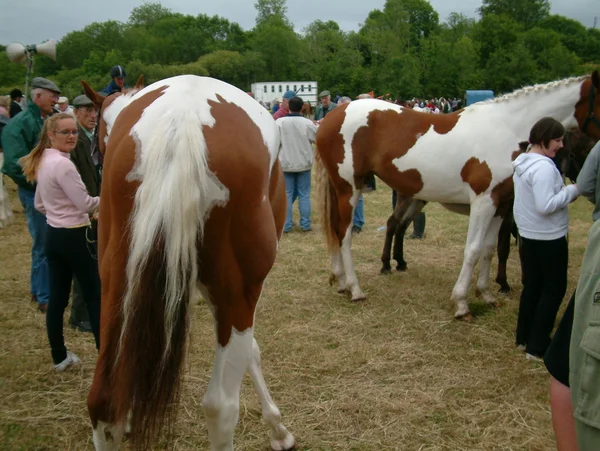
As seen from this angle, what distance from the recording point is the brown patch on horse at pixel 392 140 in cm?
470

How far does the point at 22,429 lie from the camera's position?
2877 millimetres

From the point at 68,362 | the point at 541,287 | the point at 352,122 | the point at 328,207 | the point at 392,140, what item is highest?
the point at 352,122

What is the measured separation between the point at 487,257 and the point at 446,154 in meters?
1.11

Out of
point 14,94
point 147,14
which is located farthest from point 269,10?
point 14,94

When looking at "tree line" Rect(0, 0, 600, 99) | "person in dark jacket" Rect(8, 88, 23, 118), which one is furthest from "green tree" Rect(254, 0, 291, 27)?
"person in dark jacket" Rect(8, 88, 23, 118)

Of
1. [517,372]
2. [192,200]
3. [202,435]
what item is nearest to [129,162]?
[192,200]

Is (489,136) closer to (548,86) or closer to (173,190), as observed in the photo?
(548,86)

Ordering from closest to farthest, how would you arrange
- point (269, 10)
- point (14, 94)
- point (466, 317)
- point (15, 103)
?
point (466, 317) < point (15, 103) < point (14, 94) < point (269, 10)

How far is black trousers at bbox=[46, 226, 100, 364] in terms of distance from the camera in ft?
10.1

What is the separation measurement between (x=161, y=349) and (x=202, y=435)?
4.48 feet

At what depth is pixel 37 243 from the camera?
455 cm

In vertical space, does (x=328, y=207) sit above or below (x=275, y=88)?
below

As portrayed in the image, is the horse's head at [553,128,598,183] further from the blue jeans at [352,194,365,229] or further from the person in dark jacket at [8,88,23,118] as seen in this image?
the person in dark jacket at [8,88,23,118]

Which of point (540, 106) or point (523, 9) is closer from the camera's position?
point (540, 106)
